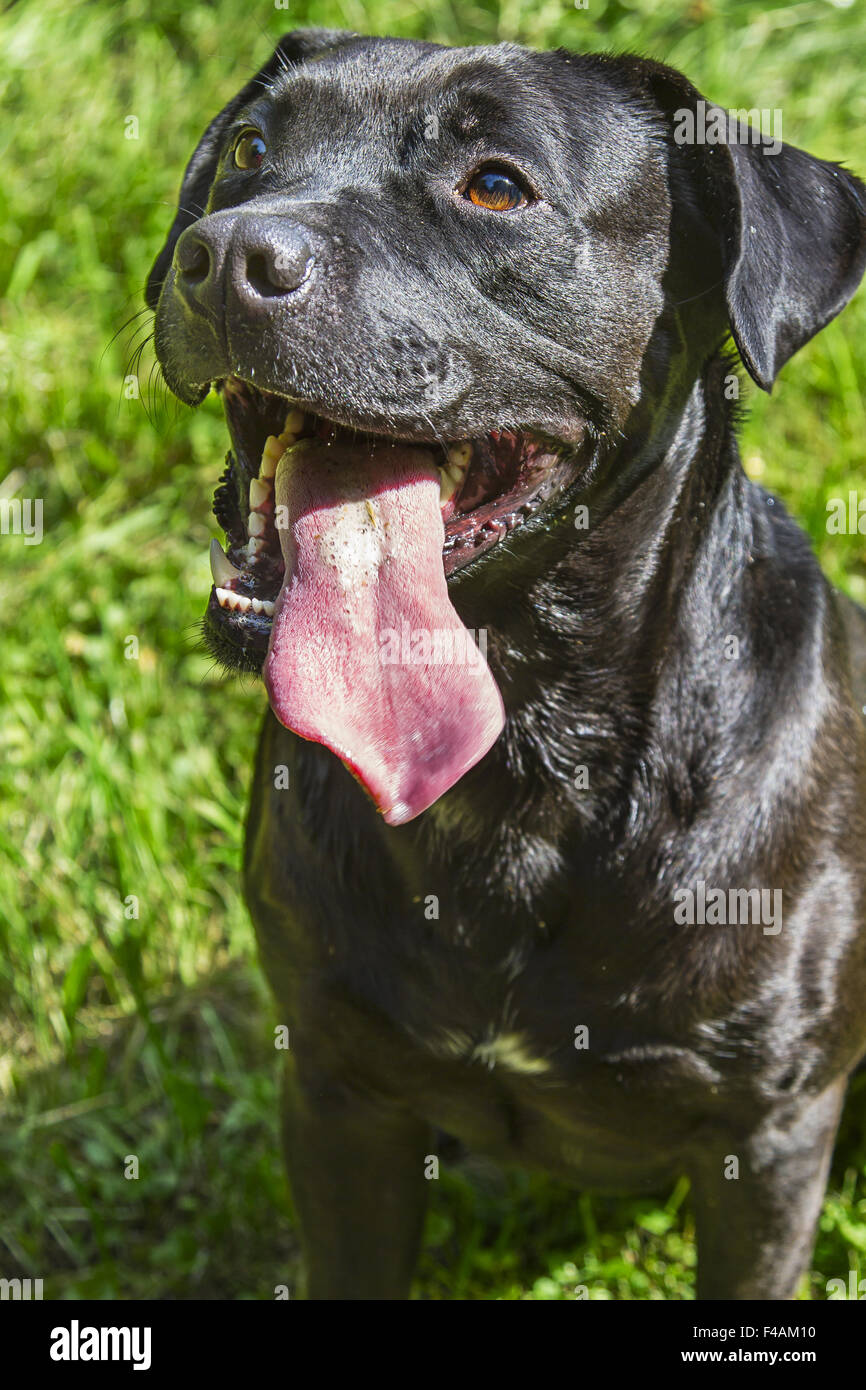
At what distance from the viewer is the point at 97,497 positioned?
14.6 ft

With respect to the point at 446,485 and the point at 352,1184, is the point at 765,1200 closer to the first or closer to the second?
the point at 352,1184

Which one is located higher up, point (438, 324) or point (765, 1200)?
point (438, 324)

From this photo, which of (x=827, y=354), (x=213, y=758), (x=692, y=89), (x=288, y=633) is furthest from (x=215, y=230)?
(x=827, y=354)

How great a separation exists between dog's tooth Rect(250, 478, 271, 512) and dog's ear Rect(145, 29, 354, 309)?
0.56m

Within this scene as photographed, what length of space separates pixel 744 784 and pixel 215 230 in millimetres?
1132

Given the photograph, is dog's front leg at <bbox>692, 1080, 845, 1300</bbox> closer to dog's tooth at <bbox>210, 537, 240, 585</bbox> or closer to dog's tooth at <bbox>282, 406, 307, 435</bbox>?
dog's tooth at <bbox>210, 537, 240, 585</bbox>

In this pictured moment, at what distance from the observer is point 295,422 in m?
2.29

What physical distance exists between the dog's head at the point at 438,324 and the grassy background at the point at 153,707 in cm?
75

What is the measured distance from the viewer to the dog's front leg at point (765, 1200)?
2.46 metres

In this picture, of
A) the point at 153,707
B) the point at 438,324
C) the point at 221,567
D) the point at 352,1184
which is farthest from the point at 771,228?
the point at 153,707

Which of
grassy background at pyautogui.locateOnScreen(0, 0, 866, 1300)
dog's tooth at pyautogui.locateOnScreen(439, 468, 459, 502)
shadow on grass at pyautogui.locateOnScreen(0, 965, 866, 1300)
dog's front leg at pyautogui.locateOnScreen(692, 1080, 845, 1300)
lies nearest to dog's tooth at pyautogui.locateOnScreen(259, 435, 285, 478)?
dog's tooth at pyautogui.locateOnScreen(439, 468, 459, 502)

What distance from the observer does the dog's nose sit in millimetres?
1947

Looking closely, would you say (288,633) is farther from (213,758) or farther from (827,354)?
(827,354)

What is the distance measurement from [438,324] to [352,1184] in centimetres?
157
